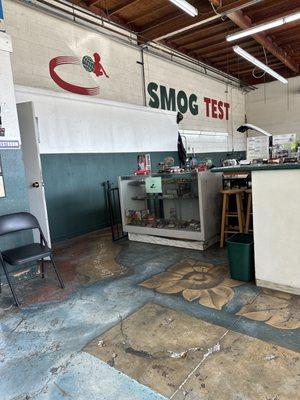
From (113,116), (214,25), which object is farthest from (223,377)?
(214,25)

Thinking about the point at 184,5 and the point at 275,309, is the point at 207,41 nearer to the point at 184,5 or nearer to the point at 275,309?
the point at 184,5

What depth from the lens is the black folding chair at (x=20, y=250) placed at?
8.95ft

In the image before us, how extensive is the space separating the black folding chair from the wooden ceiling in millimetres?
4151

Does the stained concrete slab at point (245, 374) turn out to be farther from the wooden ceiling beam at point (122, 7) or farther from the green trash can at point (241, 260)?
the wooden ceiling beam at point (122, 7)

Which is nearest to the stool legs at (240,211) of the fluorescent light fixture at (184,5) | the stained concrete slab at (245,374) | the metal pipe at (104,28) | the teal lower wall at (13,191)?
the stained concrete slab at (245,374)

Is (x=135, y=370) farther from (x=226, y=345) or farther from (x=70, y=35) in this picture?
(x=70, y=35)

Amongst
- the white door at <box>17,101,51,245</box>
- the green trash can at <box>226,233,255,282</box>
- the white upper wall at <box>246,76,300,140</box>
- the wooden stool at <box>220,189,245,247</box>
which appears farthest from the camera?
the white upper wall at <box>246,76,300,140</box>

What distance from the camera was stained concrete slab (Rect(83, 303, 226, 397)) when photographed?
5.66 feet

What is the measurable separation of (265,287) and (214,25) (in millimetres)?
6069

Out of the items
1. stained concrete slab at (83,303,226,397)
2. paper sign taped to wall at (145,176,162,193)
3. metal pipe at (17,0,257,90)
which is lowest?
stained concrete slab at (83,303,226,397)

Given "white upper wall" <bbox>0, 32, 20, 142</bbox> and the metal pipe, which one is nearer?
"white upper wall" <bbox>0, 32, 20, 142</bbox>

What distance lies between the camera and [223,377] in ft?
5.48

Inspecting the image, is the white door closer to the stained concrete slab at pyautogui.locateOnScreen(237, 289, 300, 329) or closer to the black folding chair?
the black folding chair

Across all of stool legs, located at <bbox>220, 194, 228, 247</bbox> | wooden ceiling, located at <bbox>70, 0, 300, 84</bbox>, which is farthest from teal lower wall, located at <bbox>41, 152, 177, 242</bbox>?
wooden ceiling, located at <bbox>70, 0, 300, 84</bbox>
